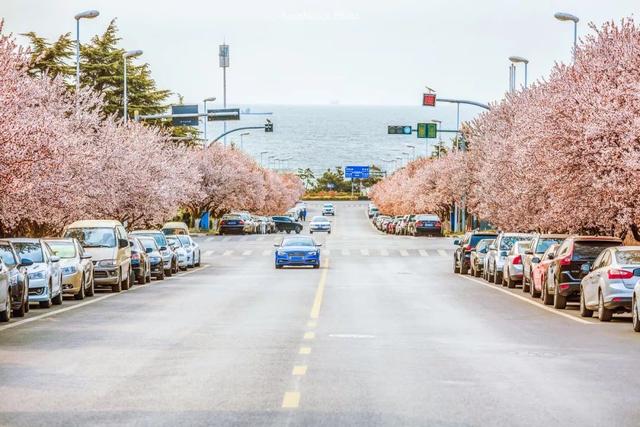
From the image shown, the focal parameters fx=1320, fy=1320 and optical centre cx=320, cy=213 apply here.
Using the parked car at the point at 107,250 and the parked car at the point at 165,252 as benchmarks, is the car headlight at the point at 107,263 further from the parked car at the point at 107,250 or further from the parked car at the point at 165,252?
the parked car at the point at 165,252

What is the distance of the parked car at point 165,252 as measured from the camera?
154ft

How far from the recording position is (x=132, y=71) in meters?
92.8

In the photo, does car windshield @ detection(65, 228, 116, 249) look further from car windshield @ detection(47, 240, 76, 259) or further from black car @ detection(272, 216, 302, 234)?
black car @ detection(272, 216, 302, 234)

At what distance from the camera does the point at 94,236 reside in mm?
37281

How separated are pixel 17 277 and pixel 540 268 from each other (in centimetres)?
1385

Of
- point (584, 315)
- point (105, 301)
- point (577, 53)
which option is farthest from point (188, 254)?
point (584, 315)

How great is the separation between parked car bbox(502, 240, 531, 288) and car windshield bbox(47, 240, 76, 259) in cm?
1322

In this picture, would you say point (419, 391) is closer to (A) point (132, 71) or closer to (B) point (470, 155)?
(B) point (470, 155)

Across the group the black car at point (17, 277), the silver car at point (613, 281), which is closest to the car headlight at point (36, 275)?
the black car at point (17, 277)

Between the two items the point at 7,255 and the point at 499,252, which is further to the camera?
the point at 499,252

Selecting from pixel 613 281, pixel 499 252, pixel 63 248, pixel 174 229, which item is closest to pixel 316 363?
pixel 613 281

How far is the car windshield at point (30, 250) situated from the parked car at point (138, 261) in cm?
1113

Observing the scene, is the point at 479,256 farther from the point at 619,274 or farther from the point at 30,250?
the point at 619,274

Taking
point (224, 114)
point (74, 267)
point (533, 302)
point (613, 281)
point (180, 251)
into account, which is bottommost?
point (533, 302)
